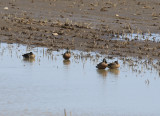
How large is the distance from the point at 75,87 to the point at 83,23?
44.0 ft

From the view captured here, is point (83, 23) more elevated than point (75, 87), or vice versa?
point (83, 23)

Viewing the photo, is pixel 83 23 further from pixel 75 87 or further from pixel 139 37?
pixel 75 87

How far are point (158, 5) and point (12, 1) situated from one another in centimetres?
1030

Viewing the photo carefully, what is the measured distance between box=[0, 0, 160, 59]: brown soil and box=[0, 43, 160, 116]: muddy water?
7.84ft

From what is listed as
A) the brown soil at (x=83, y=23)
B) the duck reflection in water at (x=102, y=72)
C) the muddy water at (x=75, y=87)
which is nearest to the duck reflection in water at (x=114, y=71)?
the muddy water at (x=75, y=87)

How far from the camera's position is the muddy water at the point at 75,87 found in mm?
9664

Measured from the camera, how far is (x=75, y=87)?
1166 centimetres

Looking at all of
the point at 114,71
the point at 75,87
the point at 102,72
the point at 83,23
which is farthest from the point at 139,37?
the point at 75,87

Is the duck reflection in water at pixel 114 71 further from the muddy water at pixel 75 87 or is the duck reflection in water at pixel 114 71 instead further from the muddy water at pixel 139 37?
the muddy water at pixel 139 37

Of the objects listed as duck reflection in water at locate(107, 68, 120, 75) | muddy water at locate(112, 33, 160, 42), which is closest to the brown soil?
muddy water at locate(112, 33, 160, 42)

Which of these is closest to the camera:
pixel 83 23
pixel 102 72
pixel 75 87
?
pixel 75 87

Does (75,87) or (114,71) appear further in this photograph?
(114,71)

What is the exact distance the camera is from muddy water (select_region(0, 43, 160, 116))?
31.7ft

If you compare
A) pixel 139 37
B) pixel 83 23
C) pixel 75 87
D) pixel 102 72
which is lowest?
pixel 75 87
